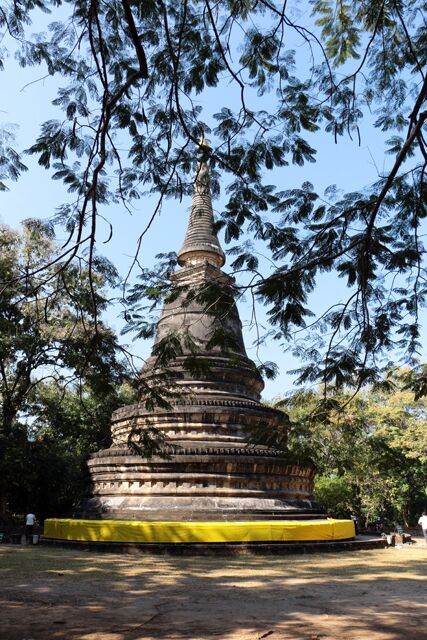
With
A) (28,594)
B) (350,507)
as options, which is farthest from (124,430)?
(350,507)

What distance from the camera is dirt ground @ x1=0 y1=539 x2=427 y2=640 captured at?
4707 millimetres

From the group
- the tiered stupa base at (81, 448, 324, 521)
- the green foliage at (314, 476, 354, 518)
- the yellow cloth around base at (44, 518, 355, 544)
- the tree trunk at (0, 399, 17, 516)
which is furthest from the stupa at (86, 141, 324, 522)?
the green foliage at (314, 476, 354, 518)

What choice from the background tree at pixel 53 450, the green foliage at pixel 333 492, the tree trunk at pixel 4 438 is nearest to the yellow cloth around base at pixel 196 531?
the background tree at pixel 53 450

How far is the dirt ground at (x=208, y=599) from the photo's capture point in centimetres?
471

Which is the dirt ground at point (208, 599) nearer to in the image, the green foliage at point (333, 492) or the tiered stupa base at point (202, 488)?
the tiered stupa base at point (202, 488)

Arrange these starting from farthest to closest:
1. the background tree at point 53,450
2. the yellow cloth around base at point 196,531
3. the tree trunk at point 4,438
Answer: the background tree at point 53,450 → the tree trunk at point 4,438 → the yellow cloth around base at point 196,531

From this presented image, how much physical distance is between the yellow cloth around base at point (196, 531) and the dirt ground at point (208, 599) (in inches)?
38.0

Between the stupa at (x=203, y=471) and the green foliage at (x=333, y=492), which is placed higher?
the stupa at (x=203, y=471)

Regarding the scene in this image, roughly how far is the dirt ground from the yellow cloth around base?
96cm

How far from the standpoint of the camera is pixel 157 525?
40.0ft

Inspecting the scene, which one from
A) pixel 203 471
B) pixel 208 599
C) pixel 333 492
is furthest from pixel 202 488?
pixel 333 492

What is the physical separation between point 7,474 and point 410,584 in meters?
15.9

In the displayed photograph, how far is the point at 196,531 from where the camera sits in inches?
473

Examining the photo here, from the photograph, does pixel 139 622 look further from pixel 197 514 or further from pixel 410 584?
pixel 197 514
